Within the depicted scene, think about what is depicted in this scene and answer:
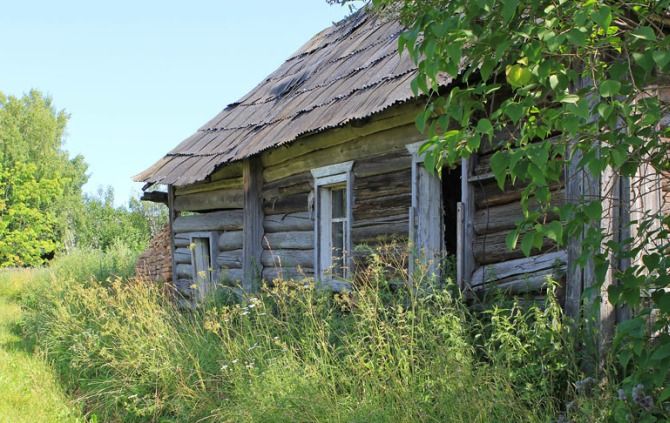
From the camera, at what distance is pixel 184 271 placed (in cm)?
1215

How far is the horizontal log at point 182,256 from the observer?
1201 cm

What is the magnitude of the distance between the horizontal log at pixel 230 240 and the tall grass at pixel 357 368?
243 cm

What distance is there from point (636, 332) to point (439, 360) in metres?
1.84

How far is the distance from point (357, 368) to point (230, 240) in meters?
5.98

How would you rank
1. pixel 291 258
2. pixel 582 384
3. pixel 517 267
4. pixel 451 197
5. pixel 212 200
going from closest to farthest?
pixel 582 384, pixel 517 267, pixel 451 197, pixel 291 258, pixel 212 200

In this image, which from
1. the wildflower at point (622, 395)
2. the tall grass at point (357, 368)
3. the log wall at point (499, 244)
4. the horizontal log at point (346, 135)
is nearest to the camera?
the wildflower at point (622, 395)

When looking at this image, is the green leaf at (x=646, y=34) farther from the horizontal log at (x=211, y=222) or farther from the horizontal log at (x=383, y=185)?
the horizontal log at (x=211, y=222)

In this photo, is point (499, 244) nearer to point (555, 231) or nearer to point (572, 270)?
point (572, 270)

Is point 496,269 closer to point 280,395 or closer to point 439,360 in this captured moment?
point 439,360

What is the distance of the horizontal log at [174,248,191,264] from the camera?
12008 mm

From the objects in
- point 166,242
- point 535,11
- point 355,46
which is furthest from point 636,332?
→ point 166,242

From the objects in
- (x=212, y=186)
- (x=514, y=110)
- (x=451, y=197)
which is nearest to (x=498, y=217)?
(x=451, y=197)

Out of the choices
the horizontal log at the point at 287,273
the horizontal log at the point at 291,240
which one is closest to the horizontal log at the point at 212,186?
the horizontal log at the point at 291,240

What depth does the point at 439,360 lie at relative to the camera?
14.5ft
